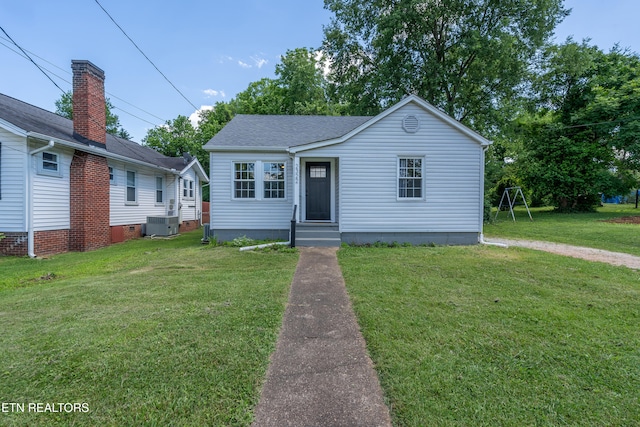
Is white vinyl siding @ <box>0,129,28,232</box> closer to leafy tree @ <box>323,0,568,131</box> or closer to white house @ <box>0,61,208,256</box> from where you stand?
white house @ <box>0,61,208,256</box>

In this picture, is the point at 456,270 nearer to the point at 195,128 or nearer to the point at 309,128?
the point at 309,128

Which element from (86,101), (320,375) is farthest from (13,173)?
(320,375)

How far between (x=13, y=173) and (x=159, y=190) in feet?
21.7

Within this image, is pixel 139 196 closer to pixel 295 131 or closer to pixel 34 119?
pixel 34 119

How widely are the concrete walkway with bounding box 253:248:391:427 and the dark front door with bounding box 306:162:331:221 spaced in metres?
6.19

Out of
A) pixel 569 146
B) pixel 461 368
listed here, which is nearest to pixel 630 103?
pixel 569 146

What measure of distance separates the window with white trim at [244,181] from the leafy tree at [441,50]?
10.4 m

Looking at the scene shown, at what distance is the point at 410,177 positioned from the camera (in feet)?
30.1

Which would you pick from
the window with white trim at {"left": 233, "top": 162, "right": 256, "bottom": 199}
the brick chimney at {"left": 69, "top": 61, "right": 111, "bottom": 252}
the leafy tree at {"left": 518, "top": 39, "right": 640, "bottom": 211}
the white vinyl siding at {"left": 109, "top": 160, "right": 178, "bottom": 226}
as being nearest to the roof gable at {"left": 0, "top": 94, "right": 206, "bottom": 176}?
the brick chimney at {"left": 69, "top": 61, "right": 111, "bottom": 252}

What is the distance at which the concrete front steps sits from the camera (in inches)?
346

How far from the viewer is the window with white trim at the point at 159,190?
14477mm

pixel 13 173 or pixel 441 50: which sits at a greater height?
pixel 441 50

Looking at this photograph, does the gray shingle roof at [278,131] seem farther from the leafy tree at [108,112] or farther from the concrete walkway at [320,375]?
the leafy tree at [108,112]
